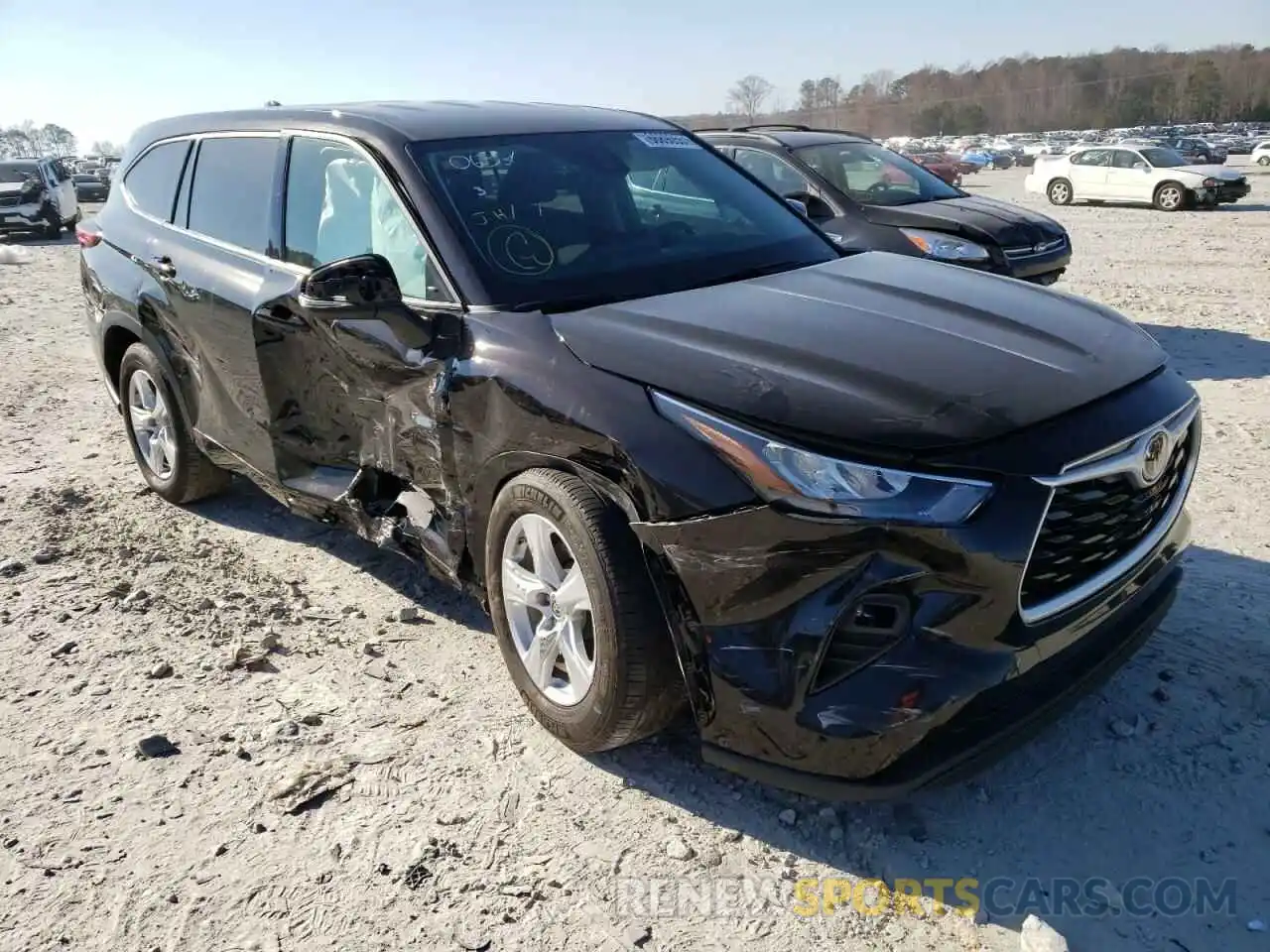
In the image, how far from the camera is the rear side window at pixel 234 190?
4.04m

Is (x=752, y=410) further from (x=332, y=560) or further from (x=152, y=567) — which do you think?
(x=152, y=567)

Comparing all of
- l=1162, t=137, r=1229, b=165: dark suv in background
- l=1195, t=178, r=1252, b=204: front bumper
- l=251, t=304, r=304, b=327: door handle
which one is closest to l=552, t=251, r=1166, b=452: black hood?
l=251, t=304, r=304, b=327: door handle

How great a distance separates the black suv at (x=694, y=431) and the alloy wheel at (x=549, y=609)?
0.04ft

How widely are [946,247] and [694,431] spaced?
607 centimetres

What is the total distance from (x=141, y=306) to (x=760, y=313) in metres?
3.31

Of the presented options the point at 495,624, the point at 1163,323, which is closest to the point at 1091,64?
the point at 1163,323

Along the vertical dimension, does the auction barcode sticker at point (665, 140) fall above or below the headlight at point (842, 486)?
above

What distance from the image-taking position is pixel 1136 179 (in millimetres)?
22094

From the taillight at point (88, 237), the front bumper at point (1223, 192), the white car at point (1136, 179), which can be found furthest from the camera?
the white car at point (1136, 179)

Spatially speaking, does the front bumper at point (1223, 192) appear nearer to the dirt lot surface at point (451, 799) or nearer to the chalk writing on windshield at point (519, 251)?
the dirt lot surface at point (451, 799)

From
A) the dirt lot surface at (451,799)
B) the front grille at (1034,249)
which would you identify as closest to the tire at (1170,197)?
the front grille at (1034,249)

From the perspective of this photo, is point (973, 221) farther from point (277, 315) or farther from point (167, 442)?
point (167, 442)

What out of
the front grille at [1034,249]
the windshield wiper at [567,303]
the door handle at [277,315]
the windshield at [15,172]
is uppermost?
the windshield at [15,172]

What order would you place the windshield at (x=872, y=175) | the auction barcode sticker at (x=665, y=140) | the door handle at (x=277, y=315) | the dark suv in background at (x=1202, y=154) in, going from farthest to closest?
1. the dark suv in background at (x=1202, y=154)
2. the windshield at (x=872, y=175)
3. the auction barcode sticker at (x=665, y=140)
4. the door handle at (x=277, y=315)
